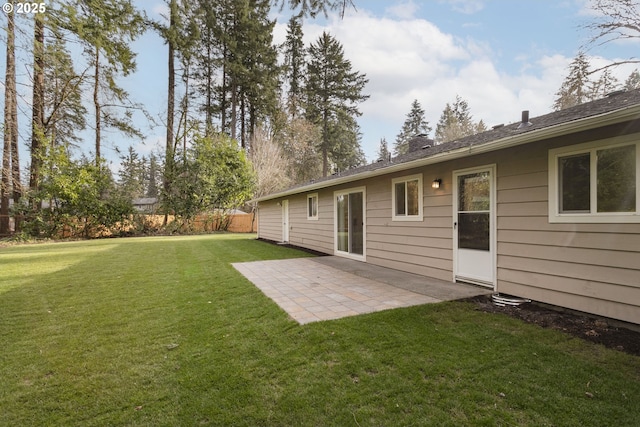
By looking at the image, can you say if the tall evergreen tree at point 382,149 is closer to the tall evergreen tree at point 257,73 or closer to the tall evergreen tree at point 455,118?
the tall evergreen tree at point 455,118

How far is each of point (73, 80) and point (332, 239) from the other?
15623mm

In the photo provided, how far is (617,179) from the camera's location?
3154mm

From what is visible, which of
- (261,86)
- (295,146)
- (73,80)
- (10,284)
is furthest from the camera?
(295,146)

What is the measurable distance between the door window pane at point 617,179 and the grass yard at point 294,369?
1461mm

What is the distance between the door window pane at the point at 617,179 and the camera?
3.06 m

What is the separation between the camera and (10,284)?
17.3 feet

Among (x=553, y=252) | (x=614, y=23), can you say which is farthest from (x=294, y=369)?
(x=614, y=23)

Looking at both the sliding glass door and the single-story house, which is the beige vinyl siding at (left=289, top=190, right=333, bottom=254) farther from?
the single-story house

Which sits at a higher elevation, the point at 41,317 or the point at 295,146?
the point at 295,146

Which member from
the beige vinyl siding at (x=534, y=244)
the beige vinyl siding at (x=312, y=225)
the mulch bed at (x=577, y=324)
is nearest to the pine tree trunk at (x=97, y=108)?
the beige vinyl siding at (x=312, y=225)

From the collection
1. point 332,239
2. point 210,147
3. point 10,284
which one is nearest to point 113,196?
point 210,147

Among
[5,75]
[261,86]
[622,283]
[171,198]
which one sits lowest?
[622,283]

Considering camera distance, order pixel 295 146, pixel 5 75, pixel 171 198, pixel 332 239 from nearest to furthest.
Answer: pixel 332 239 → pixel 5 75 → pixel 171 198 → pixel 295 146

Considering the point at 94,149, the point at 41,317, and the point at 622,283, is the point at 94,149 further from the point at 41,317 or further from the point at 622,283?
the point at 622,283
